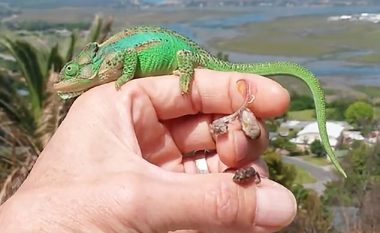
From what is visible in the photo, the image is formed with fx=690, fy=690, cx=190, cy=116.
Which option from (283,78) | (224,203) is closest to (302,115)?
(283,78)

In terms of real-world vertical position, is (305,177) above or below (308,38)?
above

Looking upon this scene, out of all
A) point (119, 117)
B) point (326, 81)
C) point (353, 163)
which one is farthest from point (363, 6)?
point (119, 117)

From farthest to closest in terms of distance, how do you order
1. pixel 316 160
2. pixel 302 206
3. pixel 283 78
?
pixel 316 160
pixel 302 206
pixel 283 78

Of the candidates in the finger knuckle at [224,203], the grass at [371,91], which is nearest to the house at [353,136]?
the grass at [371,91]

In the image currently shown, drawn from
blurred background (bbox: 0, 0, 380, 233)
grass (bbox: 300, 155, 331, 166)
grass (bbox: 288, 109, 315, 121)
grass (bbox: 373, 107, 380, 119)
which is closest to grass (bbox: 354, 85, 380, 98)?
blurred background (bbox: 0, 0, 380, 233)

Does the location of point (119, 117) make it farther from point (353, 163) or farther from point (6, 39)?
point (353, 163)

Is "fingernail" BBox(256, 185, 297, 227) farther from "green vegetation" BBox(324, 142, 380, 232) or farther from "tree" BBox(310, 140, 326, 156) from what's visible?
"tree" BBox(310, 140, 326, 156)

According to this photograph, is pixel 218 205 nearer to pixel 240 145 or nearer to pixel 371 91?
pixel 240 145
